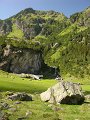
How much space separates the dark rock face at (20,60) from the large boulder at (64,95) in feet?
320

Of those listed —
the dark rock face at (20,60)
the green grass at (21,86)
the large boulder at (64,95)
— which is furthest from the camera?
the dark rock face at (20,60)

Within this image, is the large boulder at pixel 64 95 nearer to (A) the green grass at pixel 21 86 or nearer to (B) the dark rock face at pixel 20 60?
(A) the green grass at pixel 21 86

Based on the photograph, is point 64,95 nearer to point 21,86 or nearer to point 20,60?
point 21,86

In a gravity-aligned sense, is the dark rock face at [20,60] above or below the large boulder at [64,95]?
above

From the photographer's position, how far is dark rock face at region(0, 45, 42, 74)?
141250 millimetres

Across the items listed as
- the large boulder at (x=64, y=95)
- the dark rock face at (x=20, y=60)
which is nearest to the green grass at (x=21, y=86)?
the large boulder at (x=64, y=95)

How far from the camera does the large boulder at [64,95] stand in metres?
39.7

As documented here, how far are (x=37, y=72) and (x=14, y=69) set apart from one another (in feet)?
53.7

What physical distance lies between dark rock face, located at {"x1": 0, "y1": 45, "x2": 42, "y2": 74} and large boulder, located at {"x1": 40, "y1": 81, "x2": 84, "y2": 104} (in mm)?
97403

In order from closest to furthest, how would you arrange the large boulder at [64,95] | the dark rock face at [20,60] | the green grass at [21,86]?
the large boulder at [64,95]
the green grass at [21,86]
the dark rock face at [20,60]

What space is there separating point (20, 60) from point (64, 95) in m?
109

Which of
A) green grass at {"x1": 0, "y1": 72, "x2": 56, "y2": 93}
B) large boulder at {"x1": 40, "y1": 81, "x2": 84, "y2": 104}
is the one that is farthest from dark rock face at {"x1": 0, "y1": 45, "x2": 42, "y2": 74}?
large boulder at {"x1": 40, "y1": 81, "x2": 84, "y2": 104}

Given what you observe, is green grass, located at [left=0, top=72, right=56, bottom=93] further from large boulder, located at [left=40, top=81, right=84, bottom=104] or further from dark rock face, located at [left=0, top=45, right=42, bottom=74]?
dark rock face, located at [left=0, top=45, right=42, bottom=74]

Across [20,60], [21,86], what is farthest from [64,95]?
[20,60]
